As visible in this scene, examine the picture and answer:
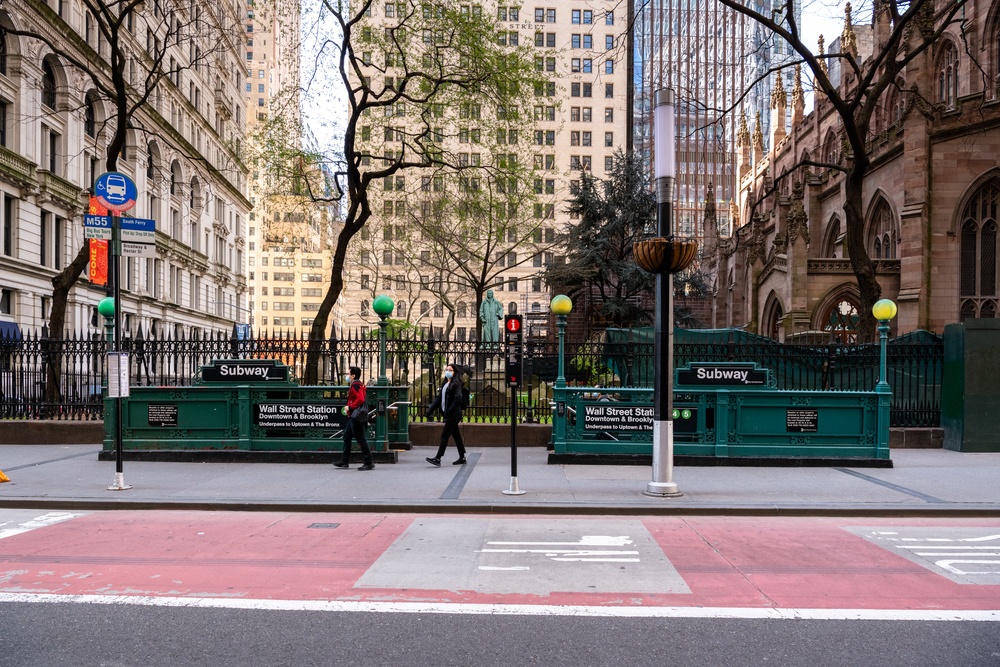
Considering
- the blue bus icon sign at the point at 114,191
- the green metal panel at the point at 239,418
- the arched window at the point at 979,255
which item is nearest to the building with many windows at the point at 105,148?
the green metal panel at the point at 239,418

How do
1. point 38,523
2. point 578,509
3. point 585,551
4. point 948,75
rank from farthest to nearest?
1. point 948,75
2. point 578,509
3. point 38,523
4. point 585,551

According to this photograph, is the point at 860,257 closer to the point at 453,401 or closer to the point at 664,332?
the point at 664,332

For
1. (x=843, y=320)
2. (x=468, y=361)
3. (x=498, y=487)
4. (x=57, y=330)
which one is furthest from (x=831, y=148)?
(x=57, y=330)

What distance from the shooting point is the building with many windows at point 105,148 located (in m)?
30.0

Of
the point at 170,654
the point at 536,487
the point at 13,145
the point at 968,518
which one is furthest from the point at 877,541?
the point at 13,145

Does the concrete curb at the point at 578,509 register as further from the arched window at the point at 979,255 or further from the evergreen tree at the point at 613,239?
the evergreen tree at the point at 613,239

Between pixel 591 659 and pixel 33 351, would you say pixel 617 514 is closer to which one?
pixel 591 659

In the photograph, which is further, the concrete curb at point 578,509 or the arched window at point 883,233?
the arched window at point 883,233

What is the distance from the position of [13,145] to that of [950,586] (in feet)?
125

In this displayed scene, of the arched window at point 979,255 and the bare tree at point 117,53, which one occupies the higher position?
the bare tree at point 117,53

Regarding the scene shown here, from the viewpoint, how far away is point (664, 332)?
392 inches

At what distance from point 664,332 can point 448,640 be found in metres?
6.17

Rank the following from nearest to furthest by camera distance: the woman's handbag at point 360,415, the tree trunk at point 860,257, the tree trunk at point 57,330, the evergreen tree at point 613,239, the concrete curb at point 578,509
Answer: the concrete curb at point 578,509 < the woman's handbag at point 360,415 < the tree trunk at point 57,330 < the tree trunk at point 860,257 < the evergreen tree at point 613,239

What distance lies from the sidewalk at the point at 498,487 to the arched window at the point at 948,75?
22874mm
